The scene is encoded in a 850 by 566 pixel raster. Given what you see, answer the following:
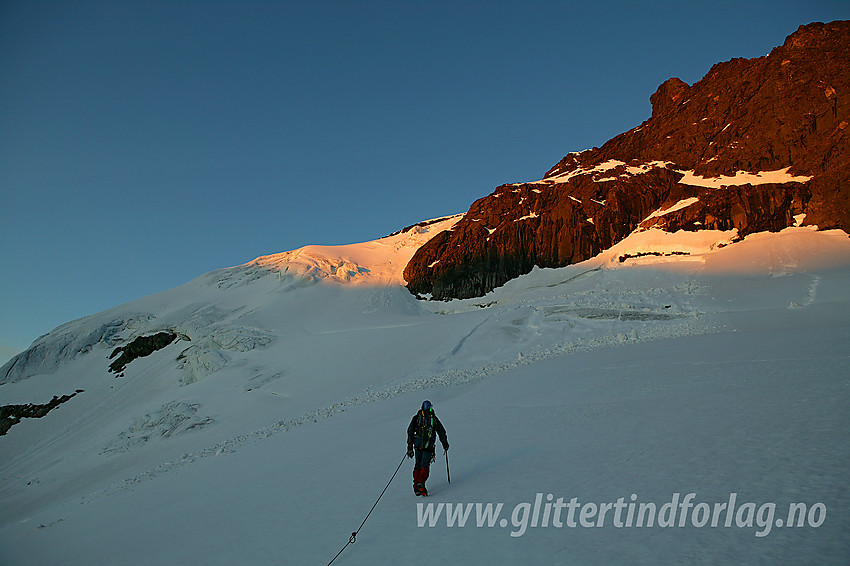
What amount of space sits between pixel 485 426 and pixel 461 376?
1043 centimetres

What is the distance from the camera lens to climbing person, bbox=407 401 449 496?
27.1ft

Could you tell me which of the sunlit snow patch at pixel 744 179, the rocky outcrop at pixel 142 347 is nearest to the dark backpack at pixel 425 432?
the rocky outcrop at pixel 142 347

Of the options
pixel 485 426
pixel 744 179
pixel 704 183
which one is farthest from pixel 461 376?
pixel 704 183

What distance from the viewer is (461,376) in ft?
75.7

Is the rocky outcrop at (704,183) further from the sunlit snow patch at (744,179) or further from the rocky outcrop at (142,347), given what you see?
the rocky outcrop at (142,347)

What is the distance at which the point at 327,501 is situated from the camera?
8836mm

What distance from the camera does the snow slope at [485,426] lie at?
20.5 ft

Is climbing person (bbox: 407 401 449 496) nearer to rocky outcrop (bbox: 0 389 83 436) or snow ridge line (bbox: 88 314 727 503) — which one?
snow ridge line (bbox: 88 314 727 503)

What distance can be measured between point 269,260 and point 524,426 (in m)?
59.6

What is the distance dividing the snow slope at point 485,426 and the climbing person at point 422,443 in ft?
1.46

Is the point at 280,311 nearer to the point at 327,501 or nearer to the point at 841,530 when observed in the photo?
the point at 327,501

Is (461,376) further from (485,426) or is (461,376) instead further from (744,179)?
(744,179)

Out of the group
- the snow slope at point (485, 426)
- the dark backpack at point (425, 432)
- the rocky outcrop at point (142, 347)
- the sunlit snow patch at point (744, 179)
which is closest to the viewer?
the snow slope at point (485, 426)

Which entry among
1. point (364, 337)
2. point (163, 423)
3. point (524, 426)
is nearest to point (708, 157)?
point (364, 337)
